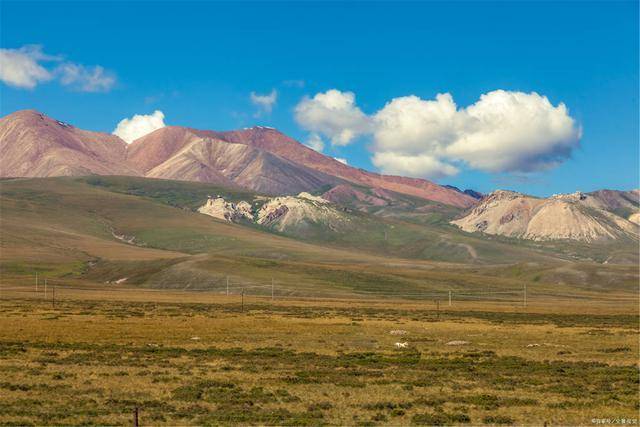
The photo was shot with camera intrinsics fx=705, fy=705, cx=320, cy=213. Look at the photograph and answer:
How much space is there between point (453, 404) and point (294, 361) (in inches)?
743

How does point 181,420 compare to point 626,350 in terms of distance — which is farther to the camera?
point 626,350

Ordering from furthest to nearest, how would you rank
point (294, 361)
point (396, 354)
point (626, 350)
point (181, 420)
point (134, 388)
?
point (626, 350)
point (396, 354)
point (294, 361)
point (134, 388)
point (181, 420)

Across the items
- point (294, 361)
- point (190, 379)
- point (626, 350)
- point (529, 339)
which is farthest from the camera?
point (529, 339)

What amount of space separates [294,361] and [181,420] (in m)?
21.8

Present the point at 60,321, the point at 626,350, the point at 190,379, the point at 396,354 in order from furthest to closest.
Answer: the point at 60,321 → the point at 626,350 → the point at 396,354 → the point at 190,379

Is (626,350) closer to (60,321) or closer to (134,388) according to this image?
(134,388)

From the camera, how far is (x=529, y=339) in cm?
7756

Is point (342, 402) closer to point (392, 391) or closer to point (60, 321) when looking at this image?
point (392, 391)

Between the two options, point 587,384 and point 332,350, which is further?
point 332,350

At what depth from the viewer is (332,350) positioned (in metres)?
63.5

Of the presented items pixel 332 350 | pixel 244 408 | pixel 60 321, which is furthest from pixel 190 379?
pixel 60 321

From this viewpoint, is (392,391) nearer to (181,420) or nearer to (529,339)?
(181,420)

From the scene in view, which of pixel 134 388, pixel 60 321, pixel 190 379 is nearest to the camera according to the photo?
pixel 134 388

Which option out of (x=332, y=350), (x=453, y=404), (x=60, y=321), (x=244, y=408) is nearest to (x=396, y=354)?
(x=332, y=350)
